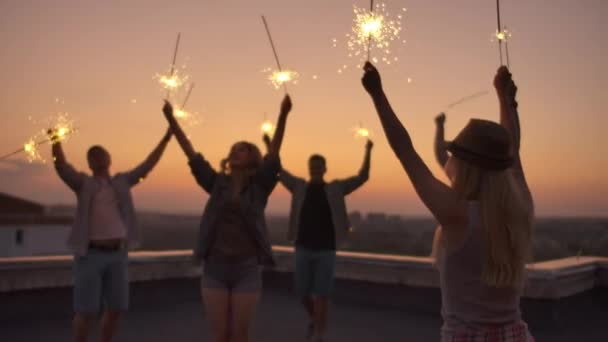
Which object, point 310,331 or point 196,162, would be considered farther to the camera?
point 310,331

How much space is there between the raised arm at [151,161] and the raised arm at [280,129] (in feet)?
5.48

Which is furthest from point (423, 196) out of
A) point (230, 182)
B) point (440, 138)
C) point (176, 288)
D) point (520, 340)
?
point (176, 288)

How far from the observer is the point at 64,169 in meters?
5.28

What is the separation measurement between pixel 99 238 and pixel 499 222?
13.3 ft

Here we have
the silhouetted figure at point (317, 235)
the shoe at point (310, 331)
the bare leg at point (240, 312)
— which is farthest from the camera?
the silhouetted figure at point (317, 235)

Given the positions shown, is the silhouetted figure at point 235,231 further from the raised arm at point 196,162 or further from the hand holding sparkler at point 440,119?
the hand holding sparkler at point 440,119

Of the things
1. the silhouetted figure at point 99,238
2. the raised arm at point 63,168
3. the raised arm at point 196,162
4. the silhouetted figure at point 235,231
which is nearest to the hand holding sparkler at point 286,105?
the silhouetted figure at point 235,231

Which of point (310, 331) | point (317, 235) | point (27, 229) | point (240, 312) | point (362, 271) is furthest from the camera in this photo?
point (27, 229)

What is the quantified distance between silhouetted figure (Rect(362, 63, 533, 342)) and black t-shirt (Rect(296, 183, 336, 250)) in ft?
15.3

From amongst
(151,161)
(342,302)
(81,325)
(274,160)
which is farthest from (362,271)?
(274,160)

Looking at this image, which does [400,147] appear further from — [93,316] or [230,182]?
[93,316]

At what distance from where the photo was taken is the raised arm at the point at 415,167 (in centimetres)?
195

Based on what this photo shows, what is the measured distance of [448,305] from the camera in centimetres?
212

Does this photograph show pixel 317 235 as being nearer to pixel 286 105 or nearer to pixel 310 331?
pixel 310 331
